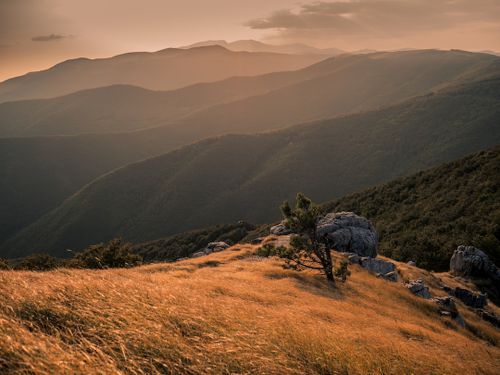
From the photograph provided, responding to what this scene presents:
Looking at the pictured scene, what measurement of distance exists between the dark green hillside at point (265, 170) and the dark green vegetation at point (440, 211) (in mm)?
67981

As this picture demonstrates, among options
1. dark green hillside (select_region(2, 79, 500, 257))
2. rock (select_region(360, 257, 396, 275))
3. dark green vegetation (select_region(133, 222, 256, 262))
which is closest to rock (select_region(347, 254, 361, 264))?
rock (select_region(360, 257, 396, 275))

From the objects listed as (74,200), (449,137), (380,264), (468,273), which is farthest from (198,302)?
(74,200)

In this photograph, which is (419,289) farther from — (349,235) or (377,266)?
(349,235)

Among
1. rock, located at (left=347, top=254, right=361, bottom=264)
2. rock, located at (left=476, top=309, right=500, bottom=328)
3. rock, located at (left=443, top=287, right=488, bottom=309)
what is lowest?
rock, located at (left=476, top=309, right=500, bottom=328)

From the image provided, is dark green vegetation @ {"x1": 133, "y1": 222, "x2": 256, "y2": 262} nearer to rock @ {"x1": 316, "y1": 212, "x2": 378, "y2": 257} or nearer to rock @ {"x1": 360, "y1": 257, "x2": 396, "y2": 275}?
rock @ {"x1": 316, "y1": 212, "x2": 378, "y2": 257}

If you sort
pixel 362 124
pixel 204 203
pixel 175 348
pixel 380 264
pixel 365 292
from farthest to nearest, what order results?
pixel 362 124, pixel 204 203, pixel 380 264, pixel 365 292, pixel 175 348

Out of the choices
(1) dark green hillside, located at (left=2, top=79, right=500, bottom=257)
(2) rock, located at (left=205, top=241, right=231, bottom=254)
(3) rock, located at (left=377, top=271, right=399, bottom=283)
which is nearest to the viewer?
(3) rock, located at (left=377, top=271, right=399, bottom=283)

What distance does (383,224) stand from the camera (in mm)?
56875

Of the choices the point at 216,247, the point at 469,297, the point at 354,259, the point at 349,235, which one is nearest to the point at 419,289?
the point at 354,259

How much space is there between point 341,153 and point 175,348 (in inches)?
6611

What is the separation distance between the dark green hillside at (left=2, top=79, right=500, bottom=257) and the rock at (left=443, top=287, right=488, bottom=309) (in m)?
99.9

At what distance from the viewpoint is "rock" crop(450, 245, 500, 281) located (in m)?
35.3

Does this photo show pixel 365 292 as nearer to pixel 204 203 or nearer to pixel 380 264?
pixel 380 264

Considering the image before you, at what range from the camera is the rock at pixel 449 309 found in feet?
79.2
